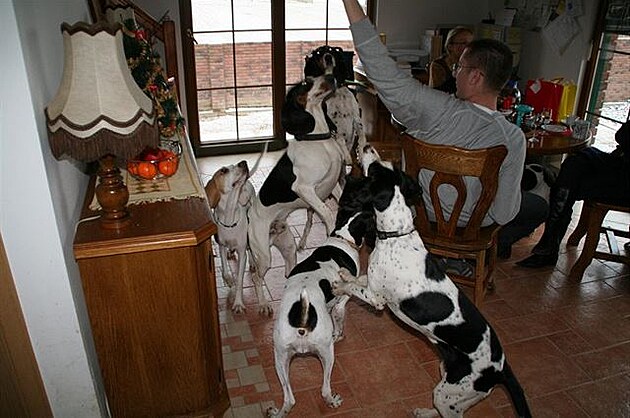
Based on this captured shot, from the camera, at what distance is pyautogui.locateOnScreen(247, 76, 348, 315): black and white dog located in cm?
279

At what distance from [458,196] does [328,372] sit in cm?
95

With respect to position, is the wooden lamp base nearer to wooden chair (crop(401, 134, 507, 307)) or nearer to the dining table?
wooden chair (crop(401, 134, 507, 307))

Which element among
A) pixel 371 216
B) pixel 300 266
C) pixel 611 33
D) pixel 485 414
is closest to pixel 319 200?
pixel 300 266

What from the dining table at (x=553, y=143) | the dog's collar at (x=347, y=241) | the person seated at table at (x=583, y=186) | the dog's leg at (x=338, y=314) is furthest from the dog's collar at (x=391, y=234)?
the person seated at table at (x=583, y=186)

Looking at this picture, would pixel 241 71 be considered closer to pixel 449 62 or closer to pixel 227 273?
pixel 449 62

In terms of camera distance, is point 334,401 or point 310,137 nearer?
point 334,401

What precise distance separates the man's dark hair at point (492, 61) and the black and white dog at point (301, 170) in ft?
2.32

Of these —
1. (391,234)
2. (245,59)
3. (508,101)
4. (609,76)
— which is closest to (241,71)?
(245,59)

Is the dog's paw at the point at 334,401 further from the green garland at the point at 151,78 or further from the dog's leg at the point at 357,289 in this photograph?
the green garland at the point at 151,78

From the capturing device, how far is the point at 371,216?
217 centimetres

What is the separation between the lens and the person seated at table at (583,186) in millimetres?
3186

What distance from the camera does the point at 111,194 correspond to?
5.74 feet

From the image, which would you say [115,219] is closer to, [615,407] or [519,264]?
[615,407]

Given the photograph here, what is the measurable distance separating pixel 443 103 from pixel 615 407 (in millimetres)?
1555
